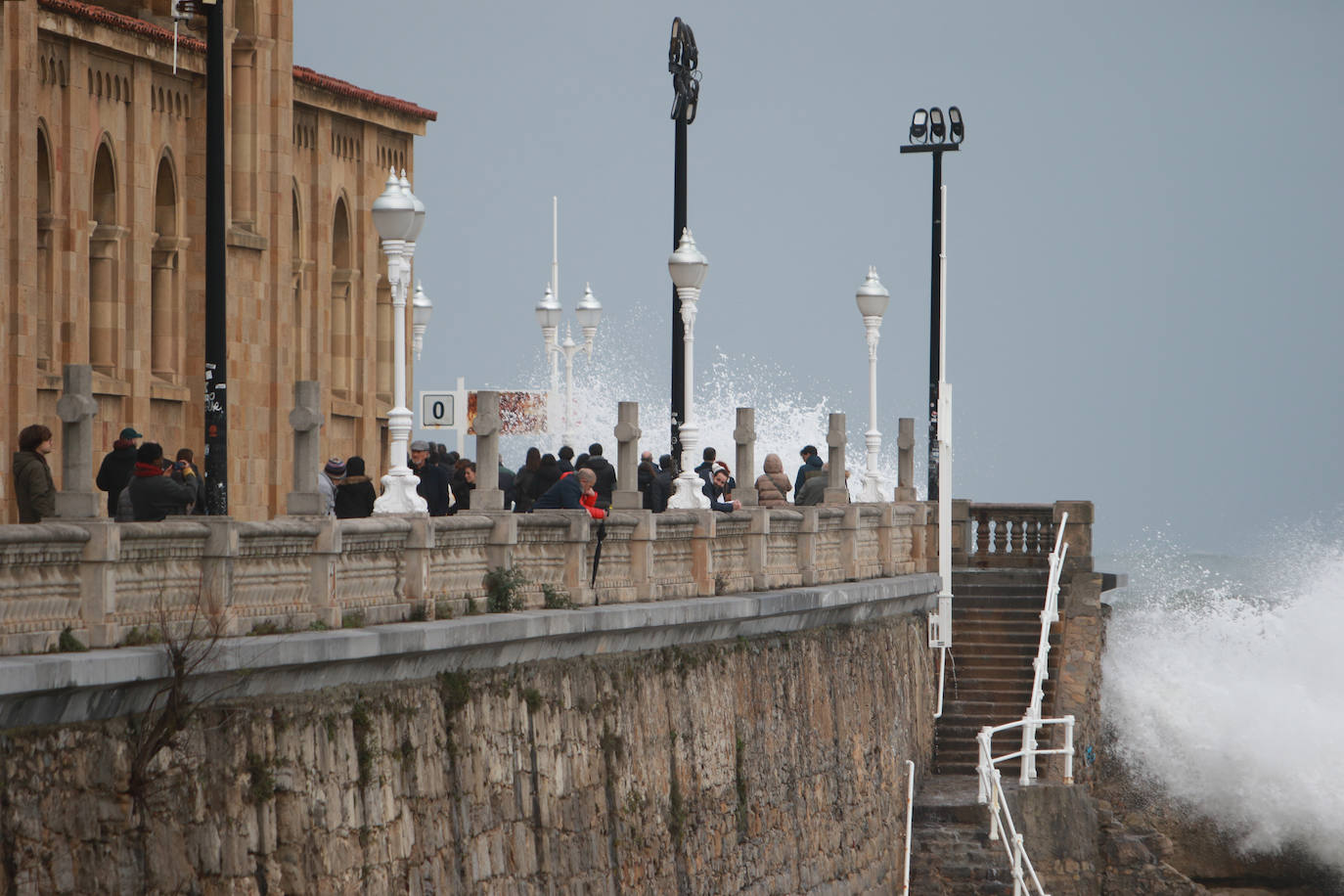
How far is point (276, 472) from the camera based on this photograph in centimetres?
3152

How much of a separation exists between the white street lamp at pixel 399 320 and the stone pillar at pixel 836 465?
10881 mm

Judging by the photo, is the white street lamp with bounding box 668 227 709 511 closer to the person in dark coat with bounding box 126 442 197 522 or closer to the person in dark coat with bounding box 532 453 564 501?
the person in dark coat with bounding box 532 453 564 501

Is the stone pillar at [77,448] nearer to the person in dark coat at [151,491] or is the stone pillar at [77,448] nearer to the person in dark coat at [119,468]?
the person in dark coat at [151,491]

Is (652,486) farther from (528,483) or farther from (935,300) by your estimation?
(935,300)

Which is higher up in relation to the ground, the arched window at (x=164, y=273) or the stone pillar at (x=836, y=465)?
the arched window at (x=164, y=273)

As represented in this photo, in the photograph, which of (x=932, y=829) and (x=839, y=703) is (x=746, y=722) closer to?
(x=839, y=703)

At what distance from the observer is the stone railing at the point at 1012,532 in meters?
35.6

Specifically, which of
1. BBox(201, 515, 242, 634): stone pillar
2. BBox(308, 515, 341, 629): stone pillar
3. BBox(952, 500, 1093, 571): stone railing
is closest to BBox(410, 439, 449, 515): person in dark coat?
BBox(308, 515, 341, 629): stone pillar

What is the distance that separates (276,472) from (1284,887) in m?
16.8

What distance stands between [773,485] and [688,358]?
224 inches

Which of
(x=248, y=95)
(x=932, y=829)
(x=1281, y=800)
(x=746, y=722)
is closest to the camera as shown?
(x=746, y=722)

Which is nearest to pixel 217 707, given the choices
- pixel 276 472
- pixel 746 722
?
pixel 746 722

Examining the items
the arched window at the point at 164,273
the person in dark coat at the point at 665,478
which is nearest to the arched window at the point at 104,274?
the arched window at the point at 164,273

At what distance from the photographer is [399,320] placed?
18.1 metres
